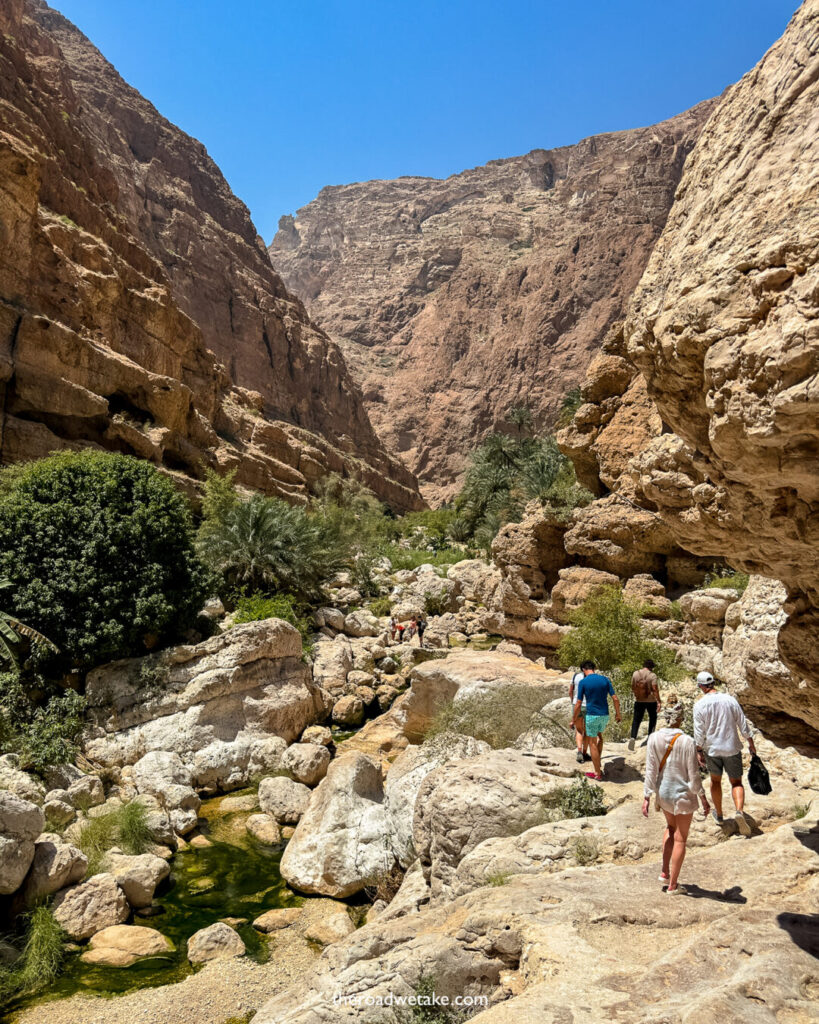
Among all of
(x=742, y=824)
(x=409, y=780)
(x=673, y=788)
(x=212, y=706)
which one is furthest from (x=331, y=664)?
(x=673, y=788)

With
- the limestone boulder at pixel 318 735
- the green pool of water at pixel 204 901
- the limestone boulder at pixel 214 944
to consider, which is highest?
the limestone boulder at pixel 318 735

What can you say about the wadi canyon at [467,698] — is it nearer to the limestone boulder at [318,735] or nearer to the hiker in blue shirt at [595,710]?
the limestone boulder at [318,735]

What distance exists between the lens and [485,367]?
8369cm

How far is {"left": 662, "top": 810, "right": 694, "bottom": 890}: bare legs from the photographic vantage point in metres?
4.60

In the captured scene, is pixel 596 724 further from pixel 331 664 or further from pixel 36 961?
pixel 331 664

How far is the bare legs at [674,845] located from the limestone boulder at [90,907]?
21.7 ft

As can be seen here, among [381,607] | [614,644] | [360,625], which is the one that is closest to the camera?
[614,644]

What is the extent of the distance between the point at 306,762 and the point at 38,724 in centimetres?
487

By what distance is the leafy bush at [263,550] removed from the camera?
65.9 feet

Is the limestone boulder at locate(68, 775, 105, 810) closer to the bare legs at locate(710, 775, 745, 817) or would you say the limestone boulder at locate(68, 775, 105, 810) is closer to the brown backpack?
the brown backpack

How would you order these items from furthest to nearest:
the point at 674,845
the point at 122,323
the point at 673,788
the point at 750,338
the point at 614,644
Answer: the point at 122,323 < the point at 614,644 < the point at 673,788 < the point at 674,845 < the point at 750,338

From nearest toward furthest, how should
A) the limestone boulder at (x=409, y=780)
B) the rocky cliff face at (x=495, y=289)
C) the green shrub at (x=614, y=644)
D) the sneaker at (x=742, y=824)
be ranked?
the sneaker at (x=742, y=824), the limestone boulder at (x=409, y=780), the green shrub at (x=614, y=644), the rocky cliff face at (x=495, y=289)

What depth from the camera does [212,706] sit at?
13031 millimetres

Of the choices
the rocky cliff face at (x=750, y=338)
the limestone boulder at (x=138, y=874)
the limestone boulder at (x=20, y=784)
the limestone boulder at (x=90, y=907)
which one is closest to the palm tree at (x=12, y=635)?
the limestone boulder at (x=20, y=784)
